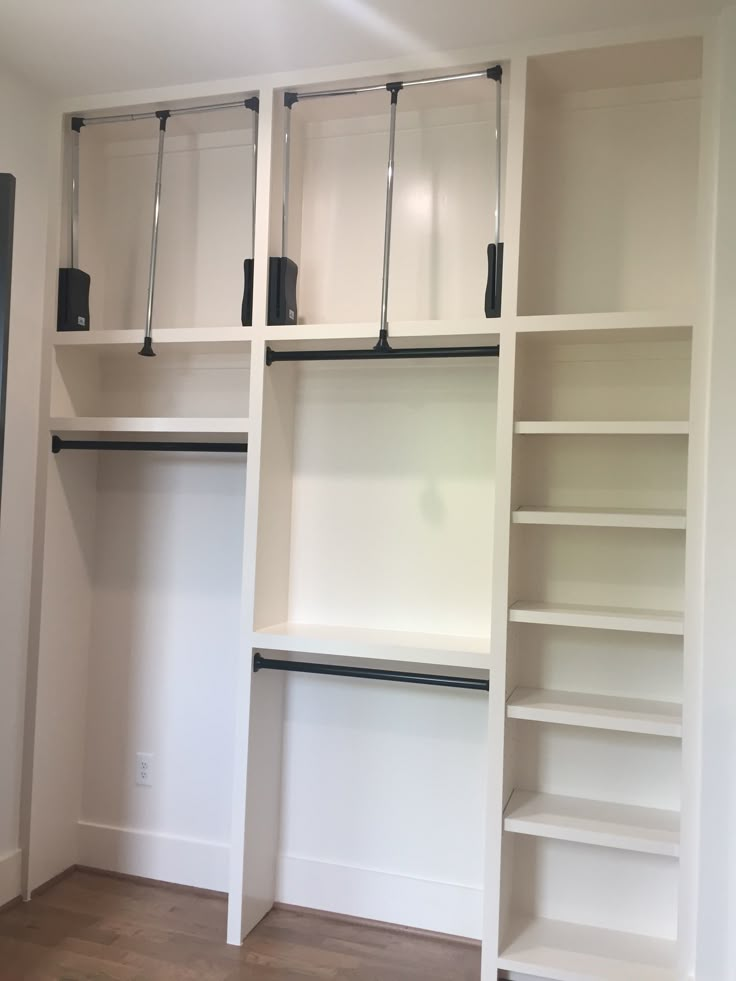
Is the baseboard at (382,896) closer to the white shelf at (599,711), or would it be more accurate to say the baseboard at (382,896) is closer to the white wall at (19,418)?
the white shelf at (599,711)

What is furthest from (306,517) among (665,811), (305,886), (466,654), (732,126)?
(732,126)

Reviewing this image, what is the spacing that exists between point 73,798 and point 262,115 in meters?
2.42

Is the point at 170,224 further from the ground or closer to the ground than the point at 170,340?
further from the ground

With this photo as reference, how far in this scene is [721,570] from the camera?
201 centimetres

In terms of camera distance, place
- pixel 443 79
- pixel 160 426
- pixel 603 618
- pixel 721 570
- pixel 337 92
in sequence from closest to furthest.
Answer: pixel 721 570 < pixel 603 618 < pixel 443 79 < pixel 337 92 < pixel 160 426


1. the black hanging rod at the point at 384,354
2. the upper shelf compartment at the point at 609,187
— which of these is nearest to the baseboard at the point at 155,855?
the black hanging rod at the point at 384,354

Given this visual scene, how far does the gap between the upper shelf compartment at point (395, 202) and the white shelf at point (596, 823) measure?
150cm

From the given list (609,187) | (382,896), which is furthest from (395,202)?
(382,896)

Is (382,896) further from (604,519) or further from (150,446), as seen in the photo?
(150,446)

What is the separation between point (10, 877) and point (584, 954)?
5.92ft

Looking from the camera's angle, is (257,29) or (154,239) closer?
(257,29)

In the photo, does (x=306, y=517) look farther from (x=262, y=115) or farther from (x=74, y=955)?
(x=74, y=955)

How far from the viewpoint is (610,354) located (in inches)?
93.7

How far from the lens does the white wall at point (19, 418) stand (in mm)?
2537
